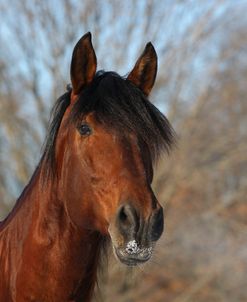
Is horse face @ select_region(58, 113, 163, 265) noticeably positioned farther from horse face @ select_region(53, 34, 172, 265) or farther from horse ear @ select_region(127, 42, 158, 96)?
horse ear @ select_region(127, 42, 158, 96)

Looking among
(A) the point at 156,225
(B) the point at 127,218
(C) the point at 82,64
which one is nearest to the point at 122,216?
(B) the point at 127,218

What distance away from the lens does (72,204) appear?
3.29 metres

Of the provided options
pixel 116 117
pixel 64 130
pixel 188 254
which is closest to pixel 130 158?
pixel 116 117

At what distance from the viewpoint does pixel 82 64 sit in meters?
3.44

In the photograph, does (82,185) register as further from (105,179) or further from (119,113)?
(119,113)

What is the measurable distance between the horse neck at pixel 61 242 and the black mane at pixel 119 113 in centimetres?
20

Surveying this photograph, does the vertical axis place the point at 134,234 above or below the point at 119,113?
below

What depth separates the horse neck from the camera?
3.33 meters

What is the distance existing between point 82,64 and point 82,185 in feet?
2.19

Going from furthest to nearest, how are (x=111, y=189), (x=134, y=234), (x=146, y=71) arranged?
(x=146, y=71), (x=111, y=189), (x=134, y=234)

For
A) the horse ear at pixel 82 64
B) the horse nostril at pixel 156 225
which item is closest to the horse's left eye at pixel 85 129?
the horse ear at pixel 82 64

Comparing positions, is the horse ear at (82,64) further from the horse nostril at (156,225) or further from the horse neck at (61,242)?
the horse nostril at (156,225)

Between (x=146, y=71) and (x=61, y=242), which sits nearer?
(x=61, y=242)

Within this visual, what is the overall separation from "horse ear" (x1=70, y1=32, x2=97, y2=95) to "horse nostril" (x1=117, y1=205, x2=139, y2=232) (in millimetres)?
842
